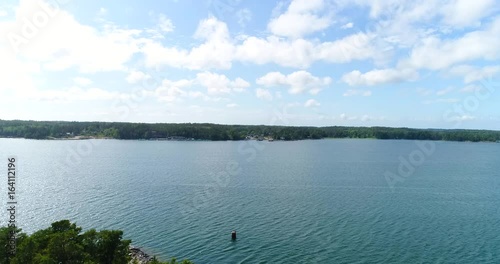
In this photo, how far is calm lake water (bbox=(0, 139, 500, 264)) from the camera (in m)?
34.7

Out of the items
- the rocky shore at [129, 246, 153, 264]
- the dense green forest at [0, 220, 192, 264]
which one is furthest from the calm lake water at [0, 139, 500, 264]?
the dense green forest at [0, 220, 192, 264]

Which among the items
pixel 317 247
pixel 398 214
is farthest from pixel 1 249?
pixel 398 214

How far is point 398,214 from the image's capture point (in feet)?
157

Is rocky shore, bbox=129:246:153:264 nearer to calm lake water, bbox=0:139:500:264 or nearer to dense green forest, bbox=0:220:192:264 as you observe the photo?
calm lake water, bbox=0:139:500:264

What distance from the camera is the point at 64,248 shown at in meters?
21.4

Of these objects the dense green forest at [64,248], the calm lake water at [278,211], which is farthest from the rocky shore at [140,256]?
the dense green forest at [64,248]

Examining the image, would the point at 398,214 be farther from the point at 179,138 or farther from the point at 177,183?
the point at 179,138

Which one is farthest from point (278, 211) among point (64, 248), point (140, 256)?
point (64, 248)

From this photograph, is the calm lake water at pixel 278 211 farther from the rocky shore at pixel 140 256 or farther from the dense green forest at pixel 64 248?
the dense green forest at pixel 64 248

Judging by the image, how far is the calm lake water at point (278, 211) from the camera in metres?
34.7

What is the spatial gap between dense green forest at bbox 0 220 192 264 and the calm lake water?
10.0m

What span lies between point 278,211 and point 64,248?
101 ft

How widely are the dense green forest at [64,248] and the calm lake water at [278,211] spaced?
32.9ft

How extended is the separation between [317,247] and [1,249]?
26727 mm
